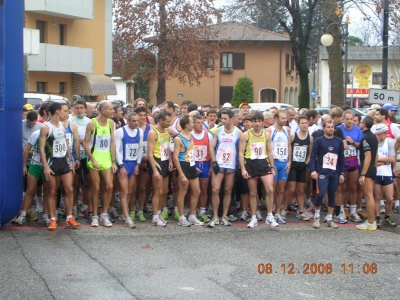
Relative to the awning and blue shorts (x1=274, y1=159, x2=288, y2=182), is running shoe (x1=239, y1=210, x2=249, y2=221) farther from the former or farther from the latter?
the awning

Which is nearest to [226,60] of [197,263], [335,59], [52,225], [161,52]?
[161,52]

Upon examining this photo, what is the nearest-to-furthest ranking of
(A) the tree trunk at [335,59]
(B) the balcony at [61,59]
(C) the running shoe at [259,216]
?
(C) the running shoe at [259,216]
(A) the tree trunk at [335,59]
(B) the balcony at [61,59]

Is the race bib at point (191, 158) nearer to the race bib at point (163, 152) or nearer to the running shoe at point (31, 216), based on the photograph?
the race bib at point (163, 152)

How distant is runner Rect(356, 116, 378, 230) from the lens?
10.9 m

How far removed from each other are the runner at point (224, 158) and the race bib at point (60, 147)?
2.52 meters

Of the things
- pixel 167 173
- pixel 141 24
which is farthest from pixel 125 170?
pixel 141 24

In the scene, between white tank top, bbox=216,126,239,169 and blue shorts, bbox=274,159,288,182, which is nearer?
white tank top, bbox=216,126,239,169

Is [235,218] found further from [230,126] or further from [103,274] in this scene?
[103,274]

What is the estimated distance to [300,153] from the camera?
1192 centimetres

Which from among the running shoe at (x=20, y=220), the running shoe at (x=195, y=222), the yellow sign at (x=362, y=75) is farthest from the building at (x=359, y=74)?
the running shoe at (x=20, y=220)

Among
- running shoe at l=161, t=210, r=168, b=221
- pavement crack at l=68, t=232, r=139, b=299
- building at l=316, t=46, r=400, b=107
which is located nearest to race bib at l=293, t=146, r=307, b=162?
running shoe at l=161, t=210, r=168, b=221

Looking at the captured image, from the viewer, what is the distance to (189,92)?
65.0 m

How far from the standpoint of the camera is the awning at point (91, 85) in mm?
41188
